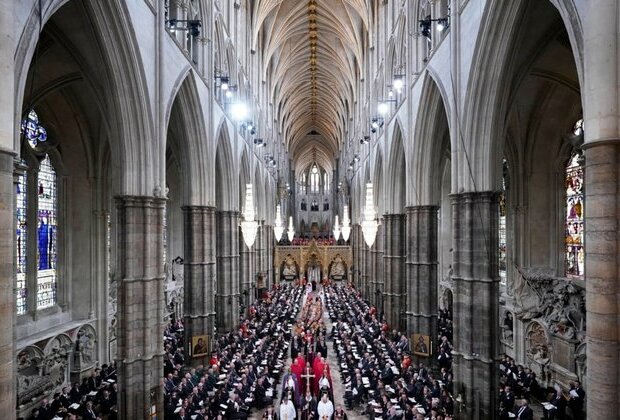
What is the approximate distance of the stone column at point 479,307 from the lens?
1312cm

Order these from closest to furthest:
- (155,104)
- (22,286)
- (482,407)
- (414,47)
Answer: (482,407)
(155,104)
(22,286)
(414,47)

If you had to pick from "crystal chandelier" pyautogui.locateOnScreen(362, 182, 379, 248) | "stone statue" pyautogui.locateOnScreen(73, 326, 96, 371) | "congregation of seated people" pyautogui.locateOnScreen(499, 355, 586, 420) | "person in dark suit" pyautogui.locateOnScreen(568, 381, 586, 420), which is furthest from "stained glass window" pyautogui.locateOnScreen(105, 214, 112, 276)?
"person in dark suit" pyautogui.locateOnScreen(568, 381, 586, 420)

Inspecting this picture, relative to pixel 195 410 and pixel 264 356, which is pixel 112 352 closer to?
pixel 264 356

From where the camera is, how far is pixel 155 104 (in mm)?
13992

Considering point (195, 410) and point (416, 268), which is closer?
point (195, 410)

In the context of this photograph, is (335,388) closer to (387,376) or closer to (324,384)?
(387,376)

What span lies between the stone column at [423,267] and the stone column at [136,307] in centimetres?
1169

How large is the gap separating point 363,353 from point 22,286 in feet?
46.4

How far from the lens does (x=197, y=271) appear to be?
2014 centimetres

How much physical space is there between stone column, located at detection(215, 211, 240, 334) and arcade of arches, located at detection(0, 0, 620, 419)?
12 cm

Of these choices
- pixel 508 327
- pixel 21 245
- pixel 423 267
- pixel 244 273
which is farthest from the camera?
pixel 244 273

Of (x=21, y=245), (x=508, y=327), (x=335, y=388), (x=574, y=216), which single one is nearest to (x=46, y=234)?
(x=21, y=245)

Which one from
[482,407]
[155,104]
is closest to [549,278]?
[482,407]

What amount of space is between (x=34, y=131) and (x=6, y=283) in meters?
14.2
